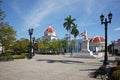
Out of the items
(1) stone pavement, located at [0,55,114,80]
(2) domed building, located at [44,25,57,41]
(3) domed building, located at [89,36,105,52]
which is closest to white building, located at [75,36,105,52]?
(3) domed building, located at [89,36,105,52]

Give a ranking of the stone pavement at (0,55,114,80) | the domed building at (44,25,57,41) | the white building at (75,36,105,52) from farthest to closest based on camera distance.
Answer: the domed building at (44,25,57,41), the white building at (75,36,105,52), the stone pavement at (0,55,114,80)

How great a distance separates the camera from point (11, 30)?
143 ft

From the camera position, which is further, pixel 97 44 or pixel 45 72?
pixel 97 44

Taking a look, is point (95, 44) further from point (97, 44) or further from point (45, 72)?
point (45, 72)

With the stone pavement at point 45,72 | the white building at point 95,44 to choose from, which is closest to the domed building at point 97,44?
the white building at point 95,44

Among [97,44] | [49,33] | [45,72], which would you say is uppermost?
[49,33]

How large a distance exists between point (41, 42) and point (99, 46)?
33554 millimetres

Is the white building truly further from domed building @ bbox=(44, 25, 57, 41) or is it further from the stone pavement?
the stone pavement

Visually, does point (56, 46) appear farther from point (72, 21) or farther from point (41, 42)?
point (72, 21)

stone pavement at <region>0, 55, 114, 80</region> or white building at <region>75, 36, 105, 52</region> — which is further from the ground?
white building at <region>75, 36, 105, 52</region>

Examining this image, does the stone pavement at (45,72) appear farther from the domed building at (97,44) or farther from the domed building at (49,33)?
the domed building at (49,33)

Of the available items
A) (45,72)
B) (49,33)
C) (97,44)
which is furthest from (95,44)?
(45,72)

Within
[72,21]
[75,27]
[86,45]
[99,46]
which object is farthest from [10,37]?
[99,46]

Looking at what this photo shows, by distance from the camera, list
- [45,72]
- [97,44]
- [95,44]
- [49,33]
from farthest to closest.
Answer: [49,33]
[95,44]
[97,44]
[45,72]
